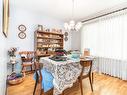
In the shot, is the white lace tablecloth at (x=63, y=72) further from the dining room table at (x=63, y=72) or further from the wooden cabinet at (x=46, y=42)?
the wooden cabinet at (x=46, y=42)

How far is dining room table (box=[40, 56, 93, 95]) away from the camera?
1.68 meters

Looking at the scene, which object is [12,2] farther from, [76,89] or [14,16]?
[76,89]

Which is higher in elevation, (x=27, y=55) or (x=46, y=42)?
(x=46, y=42)

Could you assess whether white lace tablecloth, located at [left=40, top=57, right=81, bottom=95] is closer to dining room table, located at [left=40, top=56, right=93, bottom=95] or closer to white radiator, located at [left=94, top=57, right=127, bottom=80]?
dining room table, located at [left=40, top=56, right=93, bottom=95]

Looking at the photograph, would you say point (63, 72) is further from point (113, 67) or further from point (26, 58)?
point (113, 67)

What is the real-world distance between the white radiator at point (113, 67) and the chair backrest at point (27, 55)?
2312 millimetres

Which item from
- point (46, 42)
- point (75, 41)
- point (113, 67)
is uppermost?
point (75, 41)

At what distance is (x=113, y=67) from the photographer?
3271 mm

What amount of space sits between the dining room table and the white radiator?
0.98 metres

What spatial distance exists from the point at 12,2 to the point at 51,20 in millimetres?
1753

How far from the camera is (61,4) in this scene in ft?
A: 9.38

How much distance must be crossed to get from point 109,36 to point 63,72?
251cm

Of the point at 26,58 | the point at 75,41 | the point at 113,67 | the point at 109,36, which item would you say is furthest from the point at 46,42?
the point at 113,67

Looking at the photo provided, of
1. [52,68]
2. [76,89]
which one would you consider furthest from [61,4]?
[76,89]
